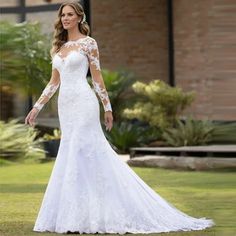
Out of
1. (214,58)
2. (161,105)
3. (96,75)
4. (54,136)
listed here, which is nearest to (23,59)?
(54,136)

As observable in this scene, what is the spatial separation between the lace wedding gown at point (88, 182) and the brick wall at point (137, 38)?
13534 millimetres

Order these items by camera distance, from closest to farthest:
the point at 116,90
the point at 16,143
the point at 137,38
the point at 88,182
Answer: the point at 88,182 → the point at 16,143 → the point at 116,90 → the point at 137,38

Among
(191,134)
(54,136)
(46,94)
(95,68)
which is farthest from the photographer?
(54,136)

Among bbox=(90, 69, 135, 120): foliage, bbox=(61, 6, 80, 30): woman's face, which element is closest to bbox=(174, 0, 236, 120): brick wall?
bbox=(90, 69, 135, 120): foliage

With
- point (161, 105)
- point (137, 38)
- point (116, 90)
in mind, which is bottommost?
point (161, 105)

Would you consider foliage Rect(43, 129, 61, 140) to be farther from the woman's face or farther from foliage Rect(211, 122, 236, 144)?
the woman's face

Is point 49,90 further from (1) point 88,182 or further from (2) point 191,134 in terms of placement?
(2) point 191,134

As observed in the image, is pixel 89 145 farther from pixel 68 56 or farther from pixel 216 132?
pixel 216 132

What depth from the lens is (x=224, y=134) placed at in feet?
67.2

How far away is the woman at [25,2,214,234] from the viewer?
31.4ft

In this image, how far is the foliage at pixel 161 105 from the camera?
20.6 meters

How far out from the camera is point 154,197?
9.95m

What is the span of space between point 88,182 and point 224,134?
1096 centimetres

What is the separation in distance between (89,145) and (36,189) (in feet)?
15.9
